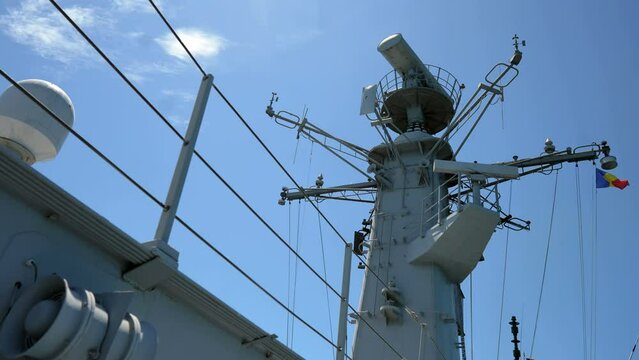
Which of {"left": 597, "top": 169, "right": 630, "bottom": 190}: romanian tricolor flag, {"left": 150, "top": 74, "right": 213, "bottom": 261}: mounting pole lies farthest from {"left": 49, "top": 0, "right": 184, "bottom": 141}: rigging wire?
{"left": 597, "top": 169, "right": 630, "bottom": 190}: romanian tricolor flag

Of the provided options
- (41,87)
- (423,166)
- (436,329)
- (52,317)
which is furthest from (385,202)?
(52,317)

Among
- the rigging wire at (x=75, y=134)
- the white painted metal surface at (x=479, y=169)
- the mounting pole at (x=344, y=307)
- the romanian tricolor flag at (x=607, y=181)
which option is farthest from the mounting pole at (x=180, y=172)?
the romanian tricolor flag at (x=607, y=181)

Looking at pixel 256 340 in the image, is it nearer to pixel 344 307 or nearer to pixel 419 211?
pixel 344 307

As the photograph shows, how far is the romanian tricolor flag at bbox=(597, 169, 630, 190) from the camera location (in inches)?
341

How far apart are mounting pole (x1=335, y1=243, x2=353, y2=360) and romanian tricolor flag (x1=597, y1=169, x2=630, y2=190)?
659cm

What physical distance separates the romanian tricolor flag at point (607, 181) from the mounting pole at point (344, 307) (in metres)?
6.59

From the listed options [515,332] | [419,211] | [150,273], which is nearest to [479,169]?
[419,211]

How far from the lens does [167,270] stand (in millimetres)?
2076

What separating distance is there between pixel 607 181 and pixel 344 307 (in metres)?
6.79

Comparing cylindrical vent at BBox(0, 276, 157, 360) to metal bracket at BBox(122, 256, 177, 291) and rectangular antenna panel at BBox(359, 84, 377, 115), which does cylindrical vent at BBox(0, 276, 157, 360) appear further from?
rectangular antenna panel at BBox(359, 84, 377, 115)

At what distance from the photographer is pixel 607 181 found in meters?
8.70

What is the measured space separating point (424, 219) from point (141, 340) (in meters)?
6.03

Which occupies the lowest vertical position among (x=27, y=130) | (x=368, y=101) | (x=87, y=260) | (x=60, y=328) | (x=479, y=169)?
(x=60, y=328)

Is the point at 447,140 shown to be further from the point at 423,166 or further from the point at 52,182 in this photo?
the point at 52,182
